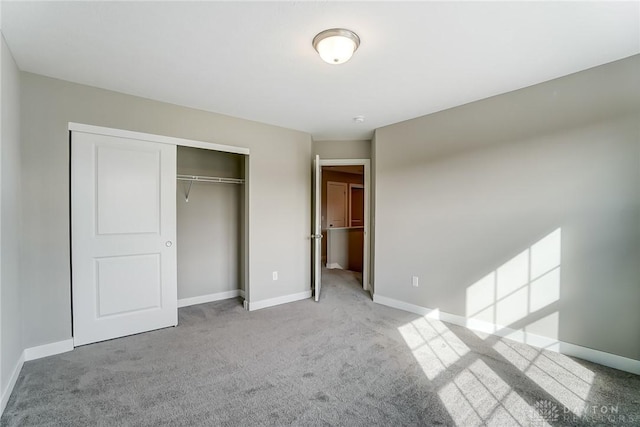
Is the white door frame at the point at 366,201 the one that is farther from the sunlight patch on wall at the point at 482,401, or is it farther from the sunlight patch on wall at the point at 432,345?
the sunlight patch on wall at the point at 482,401

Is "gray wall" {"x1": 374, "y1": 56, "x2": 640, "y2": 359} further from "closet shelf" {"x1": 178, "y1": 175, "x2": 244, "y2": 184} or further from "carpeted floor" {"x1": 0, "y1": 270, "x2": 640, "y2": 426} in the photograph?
"closet shelf" {"x1": 178, "y1": 175, "x2": 244, "y2": 184}

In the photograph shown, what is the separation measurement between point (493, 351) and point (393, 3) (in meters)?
2.86

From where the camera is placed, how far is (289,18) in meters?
1.81

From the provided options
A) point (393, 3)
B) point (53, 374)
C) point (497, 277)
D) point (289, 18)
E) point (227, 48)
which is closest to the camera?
point (393, 3)

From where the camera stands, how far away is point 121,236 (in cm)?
294

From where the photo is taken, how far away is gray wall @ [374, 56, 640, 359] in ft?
7.60

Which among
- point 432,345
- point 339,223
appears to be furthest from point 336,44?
point 339,223

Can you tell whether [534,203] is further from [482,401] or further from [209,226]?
[209,226]

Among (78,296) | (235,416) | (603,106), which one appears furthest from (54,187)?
(603,106)

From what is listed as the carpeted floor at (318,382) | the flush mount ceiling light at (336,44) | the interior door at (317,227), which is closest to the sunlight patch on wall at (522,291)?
the carpeted floor at (318,382)

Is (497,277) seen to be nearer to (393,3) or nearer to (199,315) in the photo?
(393,3)

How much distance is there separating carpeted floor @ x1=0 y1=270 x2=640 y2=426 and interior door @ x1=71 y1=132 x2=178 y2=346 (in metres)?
0.25

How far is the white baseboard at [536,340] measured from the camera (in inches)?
91.1

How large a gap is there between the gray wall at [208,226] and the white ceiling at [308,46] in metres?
1.15
